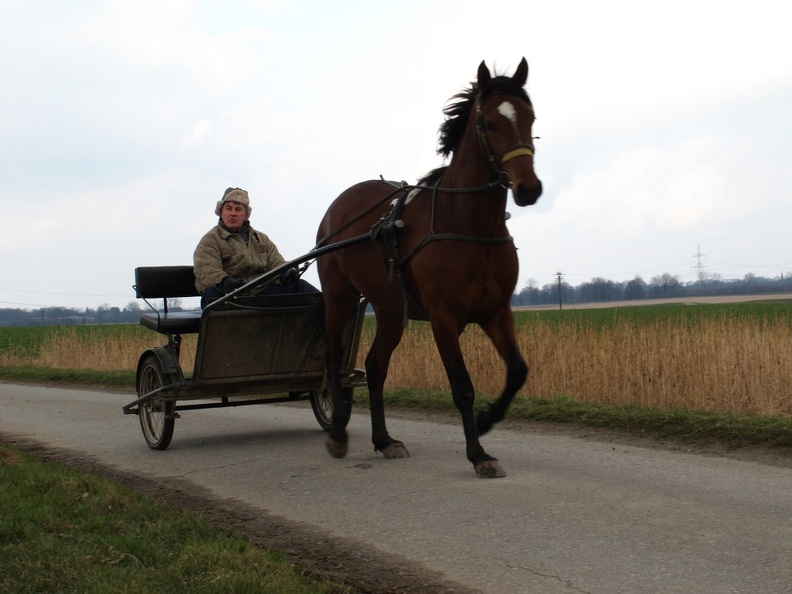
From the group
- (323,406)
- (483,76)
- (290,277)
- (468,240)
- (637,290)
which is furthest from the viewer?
(637,290)

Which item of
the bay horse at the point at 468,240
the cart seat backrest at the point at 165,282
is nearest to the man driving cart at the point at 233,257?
the cart seat backrest at the point at 165,282

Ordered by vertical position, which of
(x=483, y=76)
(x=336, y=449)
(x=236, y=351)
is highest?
(x=483, y=76)

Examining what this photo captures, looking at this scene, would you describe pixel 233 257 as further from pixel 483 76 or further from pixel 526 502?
pixel 526 502

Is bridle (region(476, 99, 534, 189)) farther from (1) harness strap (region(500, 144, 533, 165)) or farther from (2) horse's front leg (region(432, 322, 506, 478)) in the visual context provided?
(2) horse's front leg (region(432, 322, 506, 478))

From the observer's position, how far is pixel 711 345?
403 inches

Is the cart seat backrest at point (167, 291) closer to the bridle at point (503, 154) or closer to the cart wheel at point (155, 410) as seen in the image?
the cart wheel at point (155, 410)

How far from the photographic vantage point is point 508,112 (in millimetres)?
6000

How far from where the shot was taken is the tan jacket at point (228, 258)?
8.45 m

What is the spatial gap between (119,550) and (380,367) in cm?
344

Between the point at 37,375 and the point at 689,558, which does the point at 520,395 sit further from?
the point at 37,375

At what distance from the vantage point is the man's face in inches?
337

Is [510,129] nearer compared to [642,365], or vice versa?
[510,129]

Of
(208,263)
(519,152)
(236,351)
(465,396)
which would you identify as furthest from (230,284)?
(519,152)

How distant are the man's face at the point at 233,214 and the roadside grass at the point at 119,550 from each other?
3.04 meters
